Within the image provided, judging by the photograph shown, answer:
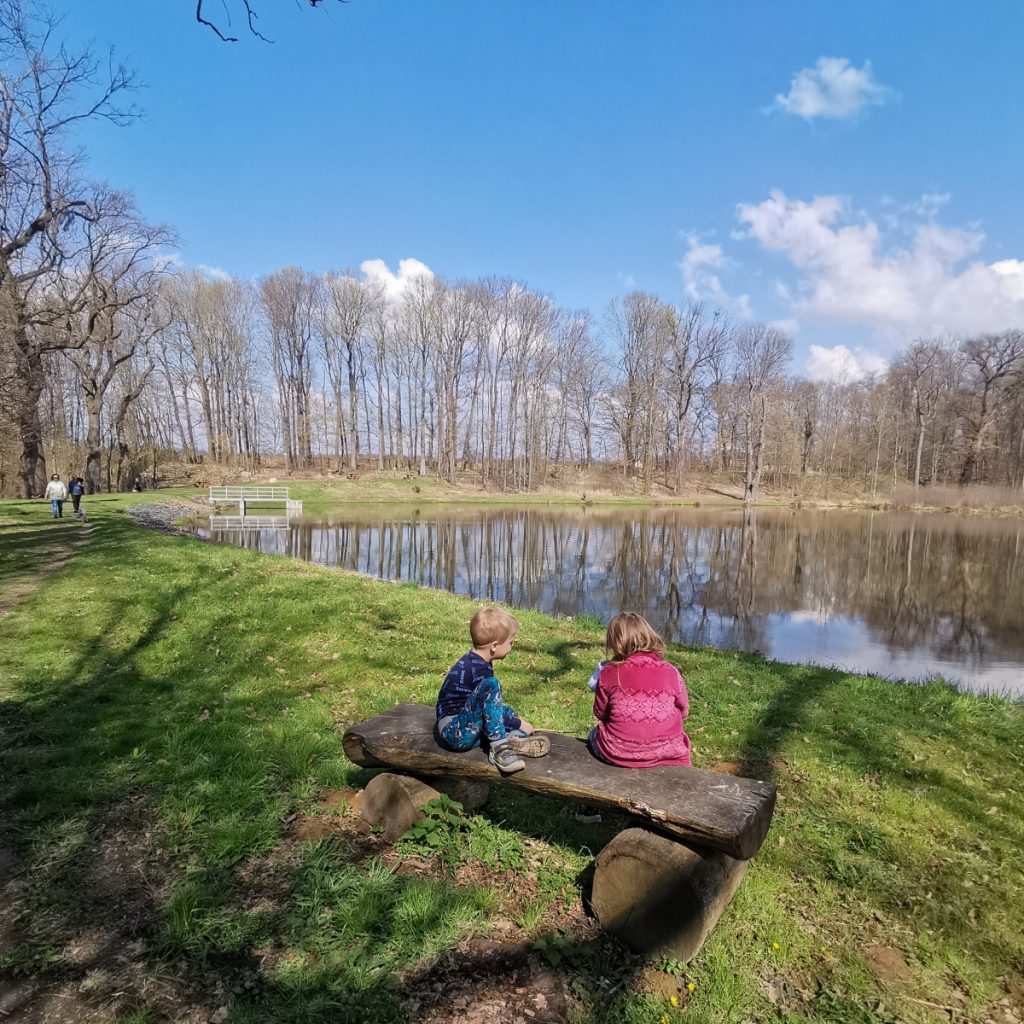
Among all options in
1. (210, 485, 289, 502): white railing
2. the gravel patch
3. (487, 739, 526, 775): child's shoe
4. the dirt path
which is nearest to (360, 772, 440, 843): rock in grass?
(487, 739, 526, 775): child's shoe

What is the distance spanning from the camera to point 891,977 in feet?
8.95

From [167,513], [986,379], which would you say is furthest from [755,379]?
[167,513]

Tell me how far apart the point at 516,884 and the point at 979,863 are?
9.70ft

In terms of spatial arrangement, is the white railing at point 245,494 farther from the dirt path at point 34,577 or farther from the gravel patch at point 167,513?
the dirt path at point 34,577

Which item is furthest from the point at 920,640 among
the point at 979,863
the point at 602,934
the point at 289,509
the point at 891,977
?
the point at 289,509

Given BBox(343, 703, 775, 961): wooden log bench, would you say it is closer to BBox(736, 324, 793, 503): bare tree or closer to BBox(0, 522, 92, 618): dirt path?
BBox(0, 522, 92, 618): dirt path

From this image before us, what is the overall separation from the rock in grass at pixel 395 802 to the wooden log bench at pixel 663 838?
56 centimetres

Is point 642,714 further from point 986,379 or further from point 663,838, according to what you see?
point 986,379

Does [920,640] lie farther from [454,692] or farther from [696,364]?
[696,364]

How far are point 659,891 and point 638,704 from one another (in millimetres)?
855

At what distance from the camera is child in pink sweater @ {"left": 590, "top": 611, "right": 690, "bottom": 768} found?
10.2 feet

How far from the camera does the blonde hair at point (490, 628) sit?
11.1ft

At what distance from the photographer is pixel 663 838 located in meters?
2.73

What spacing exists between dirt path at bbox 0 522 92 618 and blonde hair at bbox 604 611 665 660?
8.71 meters
